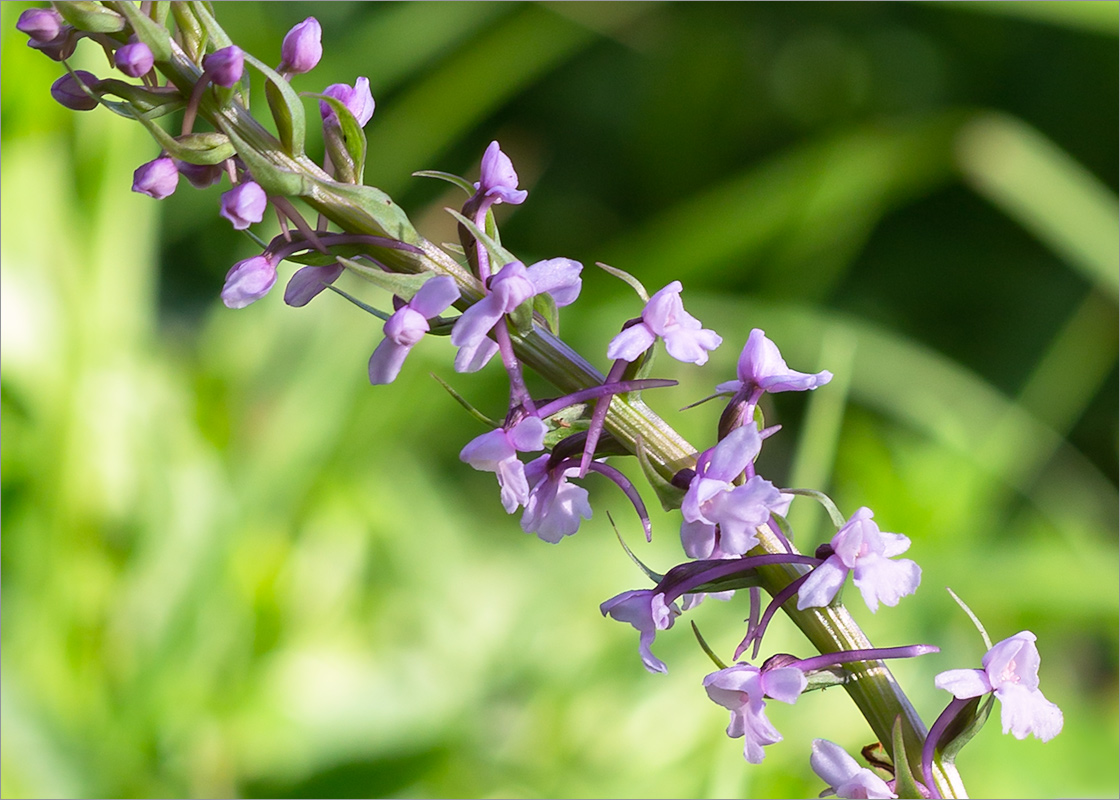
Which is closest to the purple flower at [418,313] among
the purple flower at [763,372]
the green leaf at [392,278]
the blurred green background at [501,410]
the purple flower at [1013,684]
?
the green leaf at [392,278]

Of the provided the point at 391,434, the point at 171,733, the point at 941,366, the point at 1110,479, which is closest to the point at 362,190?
the point at 171,733

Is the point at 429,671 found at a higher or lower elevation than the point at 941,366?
lower

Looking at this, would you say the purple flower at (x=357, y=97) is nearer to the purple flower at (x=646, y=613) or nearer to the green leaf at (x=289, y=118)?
the green leaf at (x=289, y=118)

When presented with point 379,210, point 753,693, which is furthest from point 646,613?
point 379,210

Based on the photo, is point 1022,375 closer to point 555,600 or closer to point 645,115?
point 645,115

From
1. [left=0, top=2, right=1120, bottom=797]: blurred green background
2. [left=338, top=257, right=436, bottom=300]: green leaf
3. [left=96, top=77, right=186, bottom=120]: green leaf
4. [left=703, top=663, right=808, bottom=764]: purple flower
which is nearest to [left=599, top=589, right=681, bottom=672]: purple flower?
[left=703, top=663, right=808, bottom=764]: purple flower

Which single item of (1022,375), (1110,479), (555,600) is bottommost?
(555,600)
